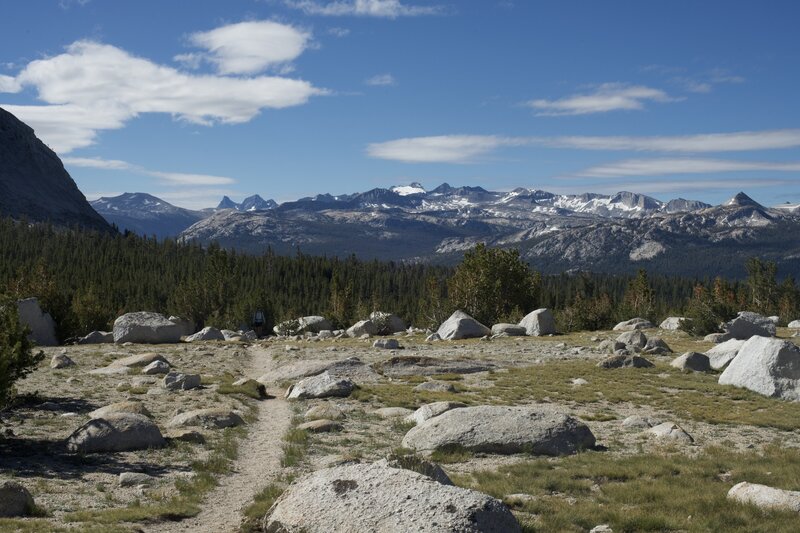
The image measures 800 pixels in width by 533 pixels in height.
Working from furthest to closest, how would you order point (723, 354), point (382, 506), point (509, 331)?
point (509, 331) < point (723, 354) < point (382, 506)

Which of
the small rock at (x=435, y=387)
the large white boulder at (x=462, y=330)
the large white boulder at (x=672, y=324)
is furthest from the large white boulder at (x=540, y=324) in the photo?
the small rock at (x=435, y=387)

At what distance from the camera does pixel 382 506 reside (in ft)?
37.2

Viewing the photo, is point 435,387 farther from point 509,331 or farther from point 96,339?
point 96,339

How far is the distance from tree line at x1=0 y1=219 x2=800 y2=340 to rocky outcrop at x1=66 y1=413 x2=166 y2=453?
26550mm

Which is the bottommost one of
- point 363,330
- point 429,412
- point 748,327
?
point 363,330

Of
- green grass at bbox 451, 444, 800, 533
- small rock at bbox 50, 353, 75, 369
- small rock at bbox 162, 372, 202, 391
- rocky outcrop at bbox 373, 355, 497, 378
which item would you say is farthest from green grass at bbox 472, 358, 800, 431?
small rock at bbox 50, 353, 75, 369

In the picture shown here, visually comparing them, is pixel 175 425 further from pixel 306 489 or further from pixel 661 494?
pixel 661 494

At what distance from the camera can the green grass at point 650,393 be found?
28.9 m

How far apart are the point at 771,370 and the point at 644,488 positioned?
898 inches

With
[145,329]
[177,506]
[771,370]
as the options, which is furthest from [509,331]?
[177,506]

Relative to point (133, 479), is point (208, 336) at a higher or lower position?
lower

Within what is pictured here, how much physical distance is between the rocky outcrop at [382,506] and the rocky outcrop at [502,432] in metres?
8.61

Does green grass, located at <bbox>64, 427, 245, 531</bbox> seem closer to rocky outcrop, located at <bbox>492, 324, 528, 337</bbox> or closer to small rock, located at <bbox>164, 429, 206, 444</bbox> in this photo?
small rock, located at <bbox>164, 429, 206, 444</bbox>

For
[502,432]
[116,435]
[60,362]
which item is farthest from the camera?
[60,362]
